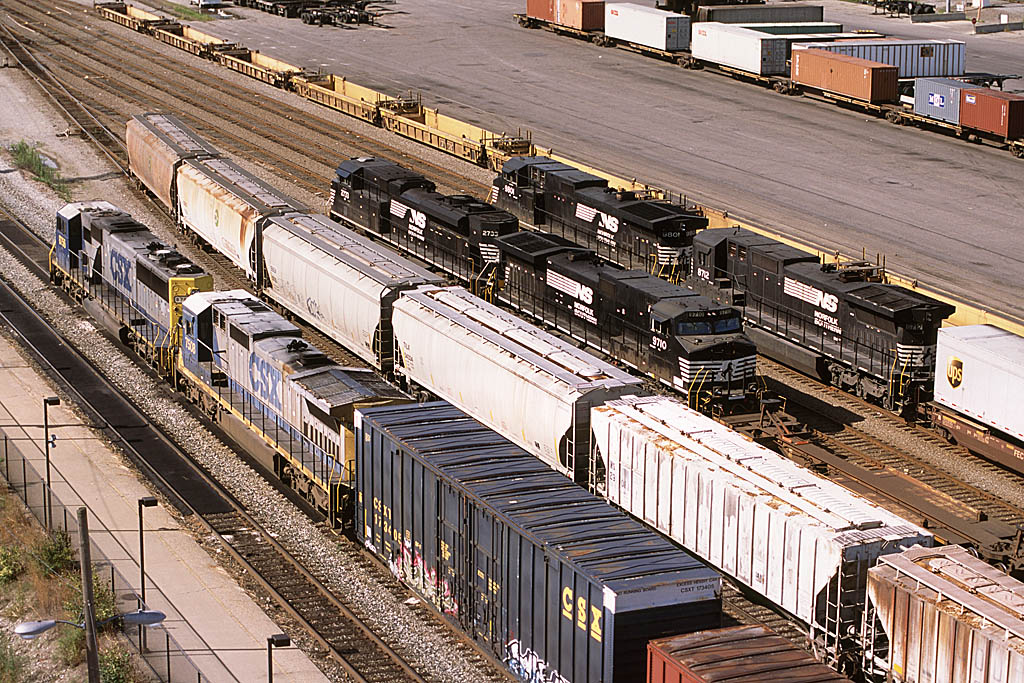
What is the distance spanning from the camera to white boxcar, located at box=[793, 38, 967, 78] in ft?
324

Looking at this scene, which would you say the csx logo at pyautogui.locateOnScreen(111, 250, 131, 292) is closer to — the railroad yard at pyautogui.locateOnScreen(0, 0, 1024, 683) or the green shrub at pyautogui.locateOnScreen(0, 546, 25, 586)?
the railroad yard at pyautogui.locateOnScreen(0, 0, 1024, 683)

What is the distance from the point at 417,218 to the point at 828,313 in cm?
1820

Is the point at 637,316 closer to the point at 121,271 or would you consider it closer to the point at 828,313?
the point at 828,313

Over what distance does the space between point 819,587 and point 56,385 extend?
28.6m

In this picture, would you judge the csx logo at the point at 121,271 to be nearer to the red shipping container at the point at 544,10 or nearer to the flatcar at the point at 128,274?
the flatcar at the point at 128,274

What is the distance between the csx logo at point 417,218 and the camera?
5791cm

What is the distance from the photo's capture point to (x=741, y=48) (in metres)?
104

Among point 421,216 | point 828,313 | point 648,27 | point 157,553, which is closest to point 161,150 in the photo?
point 421,216

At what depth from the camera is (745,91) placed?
102 m

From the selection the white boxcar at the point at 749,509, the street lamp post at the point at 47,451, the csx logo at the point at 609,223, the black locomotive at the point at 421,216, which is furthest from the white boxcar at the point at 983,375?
the street lamp post at the point at 47,451

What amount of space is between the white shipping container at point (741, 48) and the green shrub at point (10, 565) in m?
76.7

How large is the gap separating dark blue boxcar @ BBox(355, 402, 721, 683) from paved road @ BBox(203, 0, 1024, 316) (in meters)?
33.1

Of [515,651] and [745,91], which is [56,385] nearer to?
[515,651]

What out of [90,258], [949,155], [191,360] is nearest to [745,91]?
[949,155]
